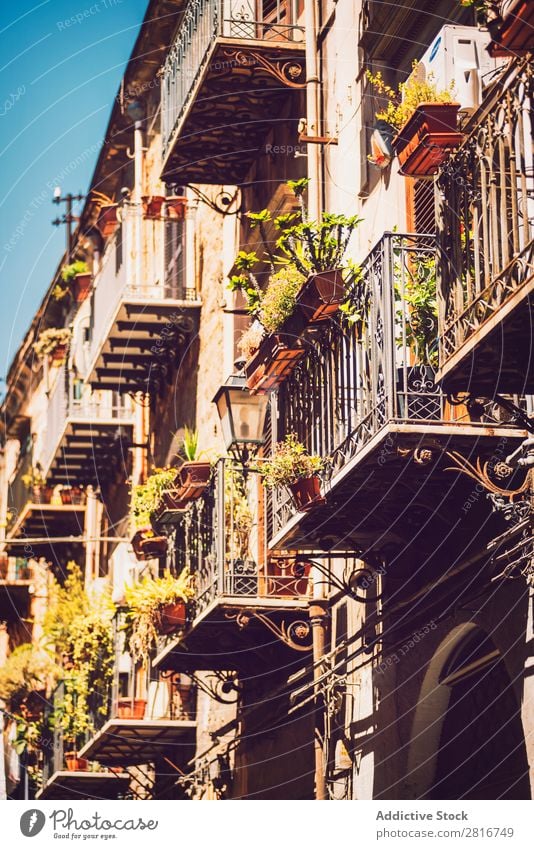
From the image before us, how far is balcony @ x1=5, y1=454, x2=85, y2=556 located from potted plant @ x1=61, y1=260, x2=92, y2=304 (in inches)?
125

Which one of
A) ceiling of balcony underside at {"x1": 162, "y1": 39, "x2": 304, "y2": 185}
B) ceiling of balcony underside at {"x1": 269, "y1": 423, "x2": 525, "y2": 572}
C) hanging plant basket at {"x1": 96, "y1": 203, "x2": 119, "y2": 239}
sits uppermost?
hanging plant basket at {"x1": 96, "y1": 203, "x2": 119, "y2": 239}

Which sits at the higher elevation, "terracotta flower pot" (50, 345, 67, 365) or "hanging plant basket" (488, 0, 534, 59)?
"terracotta flower pot" (50, 345, 67, 365)

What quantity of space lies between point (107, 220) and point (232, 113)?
943cm

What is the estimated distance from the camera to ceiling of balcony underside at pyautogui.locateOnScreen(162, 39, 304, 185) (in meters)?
17.8

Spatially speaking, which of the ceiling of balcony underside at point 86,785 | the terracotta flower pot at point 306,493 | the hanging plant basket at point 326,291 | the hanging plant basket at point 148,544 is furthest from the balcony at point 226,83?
the ceiling of balcony underside at point 86,785

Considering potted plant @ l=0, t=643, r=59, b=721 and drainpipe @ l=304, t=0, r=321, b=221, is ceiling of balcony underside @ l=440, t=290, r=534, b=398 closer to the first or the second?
drainpipe @ l=304, t=0, r=321, b=221

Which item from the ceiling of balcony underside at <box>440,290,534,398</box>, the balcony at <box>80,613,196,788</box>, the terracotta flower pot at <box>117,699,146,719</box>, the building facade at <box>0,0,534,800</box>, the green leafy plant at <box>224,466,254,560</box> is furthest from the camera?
the terracotta flower pot at <box>117,699,146,719</box>

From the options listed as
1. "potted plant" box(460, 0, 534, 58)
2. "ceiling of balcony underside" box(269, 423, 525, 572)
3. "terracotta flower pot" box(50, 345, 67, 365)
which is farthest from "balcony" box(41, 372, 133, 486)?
"potted plant" box(460, 0, 534, 58)

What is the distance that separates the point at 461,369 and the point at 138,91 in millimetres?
15875

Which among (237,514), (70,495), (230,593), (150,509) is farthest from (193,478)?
(70,495)

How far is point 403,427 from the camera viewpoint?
11.6 metres

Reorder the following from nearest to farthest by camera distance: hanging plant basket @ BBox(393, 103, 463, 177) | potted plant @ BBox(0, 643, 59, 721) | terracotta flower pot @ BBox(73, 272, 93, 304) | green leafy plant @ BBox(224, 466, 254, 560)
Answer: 1. hanging plant basket @ BBox(393, 103, 463, 177)
2. green leafy plant @ BBox(224, 466, 254, 560)
3. potted plant @ BBox(0, 643, 59, 721)
4. terracotta flower pot @ BBox(73, 272, 93, 304)

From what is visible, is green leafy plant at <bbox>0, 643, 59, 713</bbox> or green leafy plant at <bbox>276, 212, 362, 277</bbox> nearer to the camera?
green leafy plant at <bbox>276, 212, 362, 277</bbox>
